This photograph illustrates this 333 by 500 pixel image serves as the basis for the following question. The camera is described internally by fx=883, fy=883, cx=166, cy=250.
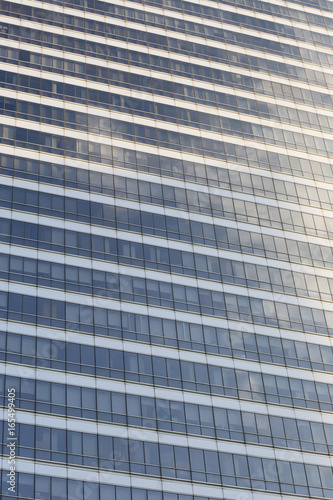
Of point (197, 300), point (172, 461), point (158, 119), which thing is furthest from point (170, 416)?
point (158, 119)

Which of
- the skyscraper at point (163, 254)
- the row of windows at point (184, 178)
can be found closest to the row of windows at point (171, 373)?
the skyscraper at point (163, 254)

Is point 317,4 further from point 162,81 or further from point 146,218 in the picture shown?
point 146,218

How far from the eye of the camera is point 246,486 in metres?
66.9

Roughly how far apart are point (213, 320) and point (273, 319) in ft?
19.0

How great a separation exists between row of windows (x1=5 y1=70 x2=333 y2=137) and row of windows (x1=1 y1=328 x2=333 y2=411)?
23510mm

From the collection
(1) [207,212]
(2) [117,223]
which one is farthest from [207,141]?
(2) [117,223]

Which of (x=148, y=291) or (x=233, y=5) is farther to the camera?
(x=233, y=5)

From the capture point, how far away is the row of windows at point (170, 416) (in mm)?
65375

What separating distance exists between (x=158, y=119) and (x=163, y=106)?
6.52ft

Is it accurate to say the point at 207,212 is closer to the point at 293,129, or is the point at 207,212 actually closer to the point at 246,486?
the point at 293,129

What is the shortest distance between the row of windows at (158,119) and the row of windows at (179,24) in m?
10.5

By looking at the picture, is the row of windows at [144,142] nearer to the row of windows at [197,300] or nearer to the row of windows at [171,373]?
the row of windows at [197,300]

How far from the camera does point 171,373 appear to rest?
70.5m

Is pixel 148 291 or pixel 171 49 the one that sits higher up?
pixel 171 49
